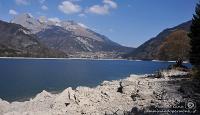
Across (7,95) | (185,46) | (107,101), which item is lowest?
(7,95)

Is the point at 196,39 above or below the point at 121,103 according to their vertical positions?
above

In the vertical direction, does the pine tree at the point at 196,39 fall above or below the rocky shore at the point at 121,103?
above

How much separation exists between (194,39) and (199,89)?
861 inches

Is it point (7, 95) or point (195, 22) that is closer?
point (195, 22)

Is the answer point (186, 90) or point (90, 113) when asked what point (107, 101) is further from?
point (186, 90)

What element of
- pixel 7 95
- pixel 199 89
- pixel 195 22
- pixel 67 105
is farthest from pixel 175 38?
pixel 67 105

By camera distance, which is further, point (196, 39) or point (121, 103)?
point (196, 39)

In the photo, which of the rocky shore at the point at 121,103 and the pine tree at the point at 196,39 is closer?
the rocky shore at the point at 121,103

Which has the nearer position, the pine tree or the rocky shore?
the rocky shore

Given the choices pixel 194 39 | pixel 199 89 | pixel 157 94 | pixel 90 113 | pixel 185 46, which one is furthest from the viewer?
pixel 185 46

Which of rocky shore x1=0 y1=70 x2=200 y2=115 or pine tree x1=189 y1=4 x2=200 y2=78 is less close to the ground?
pine tree x1=189 y1=4 x2=200 y2=78

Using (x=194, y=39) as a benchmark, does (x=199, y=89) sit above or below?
below

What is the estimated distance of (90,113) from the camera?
2812 centimetres

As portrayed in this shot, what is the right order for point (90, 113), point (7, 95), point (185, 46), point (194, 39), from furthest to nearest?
point (185, 46)
point (7, 95)
point (194, 39)
point (90, 113)
